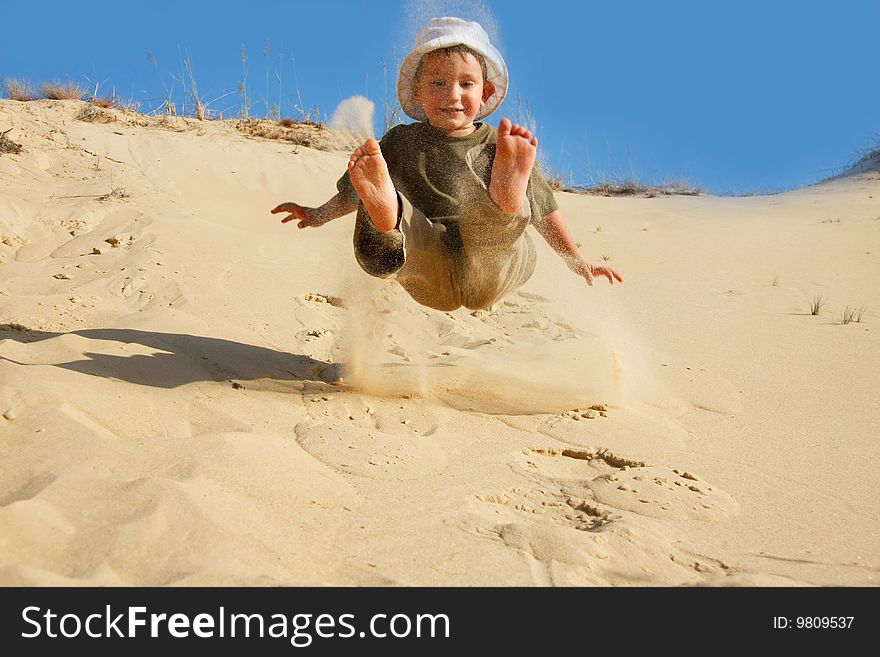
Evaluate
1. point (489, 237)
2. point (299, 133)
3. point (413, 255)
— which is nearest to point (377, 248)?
point (413, 255)

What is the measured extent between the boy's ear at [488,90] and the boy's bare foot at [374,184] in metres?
0.86

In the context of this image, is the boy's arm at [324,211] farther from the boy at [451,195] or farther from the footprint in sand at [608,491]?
the footprint in sand at [608,491]

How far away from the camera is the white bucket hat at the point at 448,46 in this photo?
299cm

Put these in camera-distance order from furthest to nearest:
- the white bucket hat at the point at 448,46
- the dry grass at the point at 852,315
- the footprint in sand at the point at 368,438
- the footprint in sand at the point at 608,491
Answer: the dry grass at the point at 852,315 → the white bucket hat at the point at 448,46 → the footprint in sand at the point at 368,438 → the footprint in sand at the point at 608,491

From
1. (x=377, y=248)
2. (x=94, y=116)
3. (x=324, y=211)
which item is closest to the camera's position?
(x=377, y=248)

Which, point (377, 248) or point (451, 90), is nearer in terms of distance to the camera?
point (377, 248)

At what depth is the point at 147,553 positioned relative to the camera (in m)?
1.58

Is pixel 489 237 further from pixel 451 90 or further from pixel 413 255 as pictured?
pixel 451 90

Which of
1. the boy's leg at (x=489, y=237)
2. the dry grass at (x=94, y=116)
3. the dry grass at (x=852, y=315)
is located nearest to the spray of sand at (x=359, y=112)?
the boy's leg at (x=489, y=237)

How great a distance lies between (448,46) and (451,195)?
0.58 meters

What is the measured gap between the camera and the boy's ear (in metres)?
3.30

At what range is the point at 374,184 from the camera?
2.66 m
